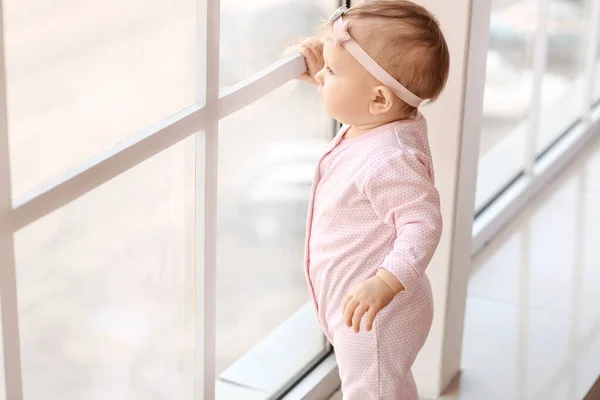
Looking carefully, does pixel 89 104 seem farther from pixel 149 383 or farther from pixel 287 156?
pixel 287 156

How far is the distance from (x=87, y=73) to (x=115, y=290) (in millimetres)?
312

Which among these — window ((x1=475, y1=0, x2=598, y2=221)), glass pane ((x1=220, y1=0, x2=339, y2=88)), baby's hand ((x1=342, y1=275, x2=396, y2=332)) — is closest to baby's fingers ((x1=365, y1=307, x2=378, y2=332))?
baby's hand ((x1=342, y1=275, x2=396, y2=332))

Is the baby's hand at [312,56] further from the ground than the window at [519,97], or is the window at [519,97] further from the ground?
the baby's hand at [312,56]

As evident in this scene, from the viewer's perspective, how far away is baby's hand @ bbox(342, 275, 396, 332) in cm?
133

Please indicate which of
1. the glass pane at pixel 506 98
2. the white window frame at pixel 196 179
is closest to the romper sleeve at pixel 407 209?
the white window frame at pixel 196 179

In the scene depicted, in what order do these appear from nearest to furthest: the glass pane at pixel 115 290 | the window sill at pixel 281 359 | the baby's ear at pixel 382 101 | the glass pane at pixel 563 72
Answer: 1. the glass pane at pixel 115 290
2. the baby's ear at pixel 382 101
3. the window sill at pixel 281 359
4. the glass pane at pixel 563 72

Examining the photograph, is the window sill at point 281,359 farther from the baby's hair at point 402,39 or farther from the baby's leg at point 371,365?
the baby's hair at point 402,39

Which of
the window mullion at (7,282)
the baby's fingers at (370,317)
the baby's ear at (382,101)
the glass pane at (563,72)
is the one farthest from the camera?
the glass pane at (563,72)

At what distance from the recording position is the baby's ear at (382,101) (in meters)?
1.45

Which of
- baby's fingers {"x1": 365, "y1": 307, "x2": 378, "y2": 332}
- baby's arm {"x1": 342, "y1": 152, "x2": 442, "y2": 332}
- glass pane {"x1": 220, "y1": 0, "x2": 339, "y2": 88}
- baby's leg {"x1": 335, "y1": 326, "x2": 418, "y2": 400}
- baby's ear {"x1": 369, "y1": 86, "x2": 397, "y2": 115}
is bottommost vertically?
baby's leg {"x1": 335, "y1": 326, "x2": 418, "y2": 400}

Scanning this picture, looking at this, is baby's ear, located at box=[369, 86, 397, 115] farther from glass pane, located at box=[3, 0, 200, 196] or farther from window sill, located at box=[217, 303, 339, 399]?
window sill, located at box=[217, 303, 339, 399]

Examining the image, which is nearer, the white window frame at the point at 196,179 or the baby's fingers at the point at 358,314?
the white window frame at the point at 196,179

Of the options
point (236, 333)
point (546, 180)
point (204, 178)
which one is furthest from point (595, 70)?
point (204, 178)

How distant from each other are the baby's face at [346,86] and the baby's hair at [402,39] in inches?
1.4
